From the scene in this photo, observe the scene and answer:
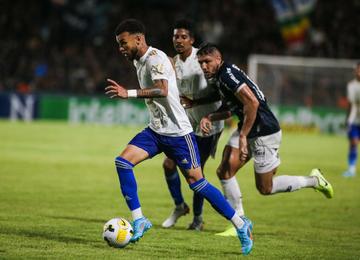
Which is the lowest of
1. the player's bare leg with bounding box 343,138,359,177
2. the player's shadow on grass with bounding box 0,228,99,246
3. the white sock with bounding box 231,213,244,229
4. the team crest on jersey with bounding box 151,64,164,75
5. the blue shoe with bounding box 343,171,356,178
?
the blue shoe with bounding box 343,171,356,178

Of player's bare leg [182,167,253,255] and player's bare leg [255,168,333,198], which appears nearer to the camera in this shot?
player's bare leg [182,167,253,255]

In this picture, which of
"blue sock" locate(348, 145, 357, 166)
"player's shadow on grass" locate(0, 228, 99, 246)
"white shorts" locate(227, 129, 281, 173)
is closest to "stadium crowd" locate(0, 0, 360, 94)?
"blue sock" locate(348, 145, 357, 166)

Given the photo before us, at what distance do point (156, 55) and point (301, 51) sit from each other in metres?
A: 27.4

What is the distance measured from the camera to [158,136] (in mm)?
9102

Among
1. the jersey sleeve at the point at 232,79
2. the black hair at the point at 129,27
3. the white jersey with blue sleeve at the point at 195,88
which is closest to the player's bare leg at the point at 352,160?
the white jersey with blue sleeve at the point at 195,88

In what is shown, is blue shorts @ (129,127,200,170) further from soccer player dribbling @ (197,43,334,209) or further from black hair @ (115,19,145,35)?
black hair @ (115,19,145,35)

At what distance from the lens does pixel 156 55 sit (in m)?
8.81

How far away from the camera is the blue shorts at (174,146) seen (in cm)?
897

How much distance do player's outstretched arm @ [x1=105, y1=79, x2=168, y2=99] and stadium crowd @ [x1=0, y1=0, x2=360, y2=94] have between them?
78.3ft

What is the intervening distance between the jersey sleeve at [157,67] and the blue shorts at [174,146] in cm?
73

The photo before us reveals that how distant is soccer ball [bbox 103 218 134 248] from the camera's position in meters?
8.61

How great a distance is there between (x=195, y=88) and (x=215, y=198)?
2331 mm

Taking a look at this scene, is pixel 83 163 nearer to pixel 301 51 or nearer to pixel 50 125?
pixel 50 125

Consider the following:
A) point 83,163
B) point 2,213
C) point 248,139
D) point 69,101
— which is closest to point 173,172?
point 248,139
